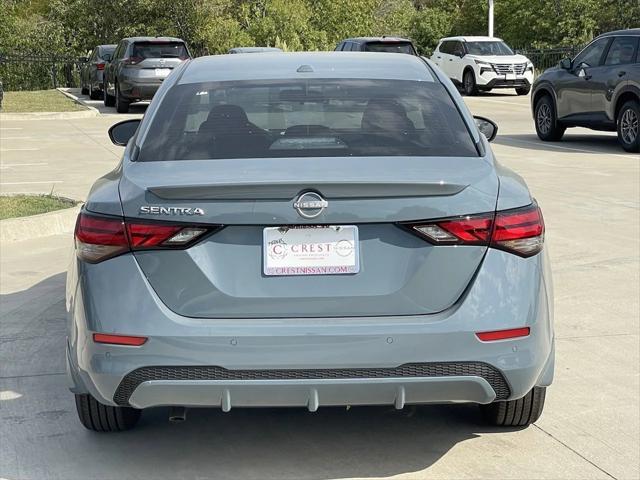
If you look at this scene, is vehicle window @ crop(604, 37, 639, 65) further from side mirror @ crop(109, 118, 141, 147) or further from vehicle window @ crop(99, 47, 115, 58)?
vehicle window @ crop(99, 47, 115, 58)

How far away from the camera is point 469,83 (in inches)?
1356

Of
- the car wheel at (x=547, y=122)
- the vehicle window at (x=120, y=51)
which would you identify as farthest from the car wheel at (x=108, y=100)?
the car wheel at (x=547, y=122)

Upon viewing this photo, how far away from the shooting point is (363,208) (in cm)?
422

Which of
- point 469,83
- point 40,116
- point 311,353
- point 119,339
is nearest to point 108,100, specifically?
point 40,116

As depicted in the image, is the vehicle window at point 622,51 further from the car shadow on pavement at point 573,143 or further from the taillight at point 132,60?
the taillight at point 132,60

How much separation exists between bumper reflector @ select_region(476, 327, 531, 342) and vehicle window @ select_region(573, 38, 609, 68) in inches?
578

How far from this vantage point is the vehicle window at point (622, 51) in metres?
17.7

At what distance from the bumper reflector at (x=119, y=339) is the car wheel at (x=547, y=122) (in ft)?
51.7

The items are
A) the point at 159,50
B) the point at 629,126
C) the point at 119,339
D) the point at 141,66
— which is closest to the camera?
the point at 119,339

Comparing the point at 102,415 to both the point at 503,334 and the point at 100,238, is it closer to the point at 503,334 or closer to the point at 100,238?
the point at 100,238

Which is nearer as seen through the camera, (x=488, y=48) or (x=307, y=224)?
(x=307, y=224)

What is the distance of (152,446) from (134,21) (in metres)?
44.9

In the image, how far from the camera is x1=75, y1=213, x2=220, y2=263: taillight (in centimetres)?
426

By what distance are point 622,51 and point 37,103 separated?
1658 centimetres
